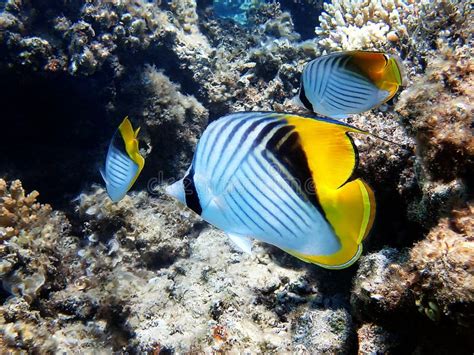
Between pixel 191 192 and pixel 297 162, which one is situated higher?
pixel 297 162

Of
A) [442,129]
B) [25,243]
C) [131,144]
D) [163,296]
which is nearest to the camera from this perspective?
[442,129]

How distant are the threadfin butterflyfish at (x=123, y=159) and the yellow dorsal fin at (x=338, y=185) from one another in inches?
79.5

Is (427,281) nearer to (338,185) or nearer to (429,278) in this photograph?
(429,278)

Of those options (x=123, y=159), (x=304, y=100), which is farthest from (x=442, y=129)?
Answer: (x=123, y=159)

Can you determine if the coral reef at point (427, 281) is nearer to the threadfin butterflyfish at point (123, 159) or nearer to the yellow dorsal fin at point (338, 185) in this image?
the yellow dorsal fin at point (338, 185)

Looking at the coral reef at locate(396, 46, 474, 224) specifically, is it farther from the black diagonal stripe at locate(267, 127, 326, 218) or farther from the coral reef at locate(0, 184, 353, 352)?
the black diagonal stripe at locate(267, 127, 326, 218)

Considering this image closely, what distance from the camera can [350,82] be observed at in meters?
2.42

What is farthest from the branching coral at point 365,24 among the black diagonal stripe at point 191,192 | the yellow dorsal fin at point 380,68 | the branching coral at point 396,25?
the black diagonal stripe at point 191,192

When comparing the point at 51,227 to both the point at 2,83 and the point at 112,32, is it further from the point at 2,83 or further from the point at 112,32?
the point at 112,32

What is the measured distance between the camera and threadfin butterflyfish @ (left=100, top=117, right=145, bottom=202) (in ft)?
9.32

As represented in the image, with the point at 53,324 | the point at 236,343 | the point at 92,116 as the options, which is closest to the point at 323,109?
the point at 236,343

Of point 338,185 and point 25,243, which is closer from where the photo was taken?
point 338,185

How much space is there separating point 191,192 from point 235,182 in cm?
16

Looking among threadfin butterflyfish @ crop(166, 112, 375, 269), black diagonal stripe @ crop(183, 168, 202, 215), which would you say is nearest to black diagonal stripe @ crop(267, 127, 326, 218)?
threadfin butterflyfish @ crop(166, 112, 375, 269)
